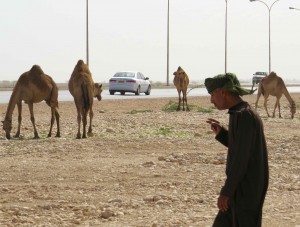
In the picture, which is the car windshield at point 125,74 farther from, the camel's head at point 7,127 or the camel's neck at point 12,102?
the camel's head at point 7,127

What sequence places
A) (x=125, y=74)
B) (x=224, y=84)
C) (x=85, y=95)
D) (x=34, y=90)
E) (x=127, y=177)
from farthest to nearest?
(x=125, y=74) → (x=34, y=90) → (x=85, y=95) → (x=127, y=177) → (x=224, y=84)

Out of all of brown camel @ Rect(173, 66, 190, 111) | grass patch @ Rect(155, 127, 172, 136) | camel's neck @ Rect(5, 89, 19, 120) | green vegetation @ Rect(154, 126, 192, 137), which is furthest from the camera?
brown camel @ Rect(173, 66, 190, 111)

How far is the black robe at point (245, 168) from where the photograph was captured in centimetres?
691

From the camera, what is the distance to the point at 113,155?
56.8ft

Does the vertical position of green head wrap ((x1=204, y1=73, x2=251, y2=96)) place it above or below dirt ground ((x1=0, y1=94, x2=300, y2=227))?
above

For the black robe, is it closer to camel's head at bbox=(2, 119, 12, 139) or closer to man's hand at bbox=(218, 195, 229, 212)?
man's hand at bbox=(218, 195, 229, 212)

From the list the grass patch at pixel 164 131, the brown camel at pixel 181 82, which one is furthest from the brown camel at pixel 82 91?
Result: the brown camel at pixel 181 82

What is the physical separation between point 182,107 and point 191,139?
13.7 meters

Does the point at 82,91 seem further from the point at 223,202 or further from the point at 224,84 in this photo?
the point at 223,202

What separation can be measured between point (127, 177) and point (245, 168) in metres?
7.27

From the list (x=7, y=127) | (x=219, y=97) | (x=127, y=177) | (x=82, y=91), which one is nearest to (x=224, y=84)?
(x=219, y=97)

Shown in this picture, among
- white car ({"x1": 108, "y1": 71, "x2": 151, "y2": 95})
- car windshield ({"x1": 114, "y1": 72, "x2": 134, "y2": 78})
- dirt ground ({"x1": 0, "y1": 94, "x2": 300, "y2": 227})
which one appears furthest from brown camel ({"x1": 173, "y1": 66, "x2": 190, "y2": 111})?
car windshield ({"x1": 114, "y1": 72, "x2": 134, "y2": 78})

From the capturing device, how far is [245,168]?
6.94m

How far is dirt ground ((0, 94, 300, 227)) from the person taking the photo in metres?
10.8
